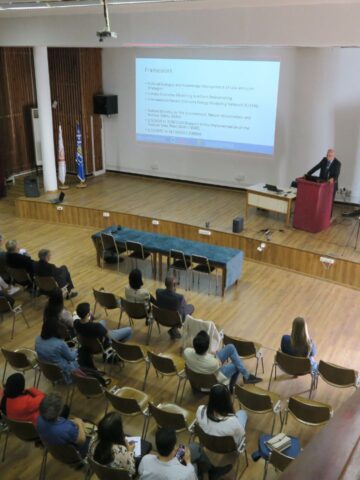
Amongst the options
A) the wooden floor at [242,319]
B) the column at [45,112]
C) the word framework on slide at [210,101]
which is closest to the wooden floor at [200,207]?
the wooden floor at [242,319]

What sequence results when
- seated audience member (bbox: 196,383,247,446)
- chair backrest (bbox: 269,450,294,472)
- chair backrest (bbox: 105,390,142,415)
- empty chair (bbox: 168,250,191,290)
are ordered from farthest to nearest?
1. empty chair (bbox: 168,250,191,290)
2. chair backrest (bbox: 105,390,142,415)
3. seated audience member (bbox: 196,383,247,446)
4. chair backrest (bbox: 269,450,294,472)

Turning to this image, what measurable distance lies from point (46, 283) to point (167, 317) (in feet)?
6.56

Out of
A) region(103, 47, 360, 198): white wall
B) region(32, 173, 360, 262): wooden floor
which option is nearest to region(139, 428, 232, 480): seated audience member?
region(32, 173, 360, 262): wooden floor

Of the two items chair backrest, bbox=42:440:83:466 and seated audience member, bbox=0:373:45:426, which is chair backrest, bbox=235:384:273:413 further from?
seated audience member, bbox=0:373:45:426

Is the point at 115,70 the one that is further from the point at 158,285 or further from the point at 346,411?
the point at 346,411

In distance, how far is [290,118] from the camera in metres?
11.2

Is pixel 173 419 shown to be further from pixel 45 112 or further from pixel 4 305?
pixel 45 112

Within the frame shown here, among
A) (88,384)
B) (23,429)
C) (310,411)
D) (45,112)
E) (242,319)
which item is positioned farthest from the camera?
(45,112)

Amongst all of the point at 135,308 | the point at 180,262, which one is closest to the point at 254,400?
the point at 135,308

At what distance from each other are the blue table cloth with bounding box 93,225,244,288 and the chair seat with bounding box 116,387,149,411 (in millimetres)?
3252

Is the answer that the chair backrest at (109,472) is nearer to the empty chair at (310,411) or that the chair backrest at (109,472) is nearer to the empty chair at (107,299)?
the empty chair at (310,411)

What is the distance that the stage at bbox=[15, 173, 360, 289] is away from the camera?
8.50 m

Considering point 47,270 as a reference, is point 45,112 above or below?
above

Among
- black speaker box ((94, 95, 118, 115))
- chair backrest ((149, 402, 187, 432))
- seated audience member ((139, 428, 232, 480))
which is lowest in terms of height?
chair backrest ((149, 402, 187, 432))
